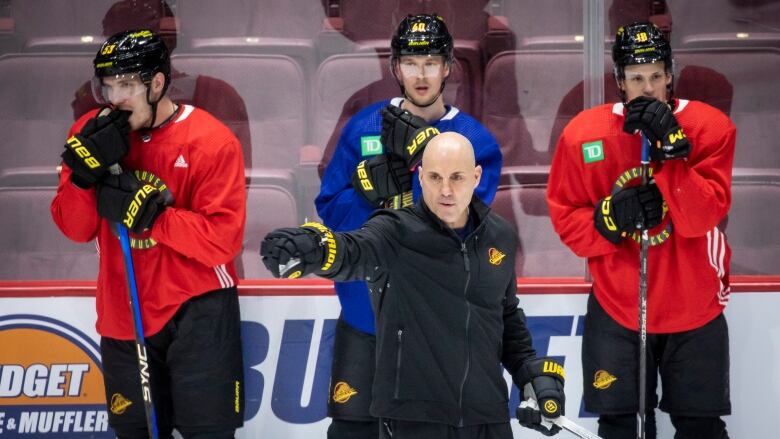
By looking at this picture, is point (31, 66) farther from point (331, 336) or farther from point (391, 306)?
point (391, 306)

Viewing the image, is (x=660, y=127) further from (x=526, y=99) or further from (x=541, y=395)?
(x=526, y=99)

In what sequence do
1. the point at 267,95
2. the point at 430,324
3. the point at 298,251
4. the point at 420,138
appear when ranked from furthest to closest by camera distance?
the point at 267,95 < the point at 420,138 < the point at 430,324 < the point at 298,251

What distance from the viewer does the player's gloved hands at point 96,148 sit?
11.5 ft

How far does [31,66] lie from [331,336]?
166 cm

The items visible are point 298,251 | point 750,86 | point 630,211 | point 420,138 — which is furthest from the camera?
point 750,86

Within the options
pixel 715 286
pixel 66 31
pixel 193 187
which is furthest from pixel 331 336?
pixel 66 31

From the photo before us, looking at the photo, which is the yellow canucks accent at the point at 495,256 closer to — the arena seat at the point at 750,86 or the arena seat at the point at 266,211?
the arena seat at the point at 266,211

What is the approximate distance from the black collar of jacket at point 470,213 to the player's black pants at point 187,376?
109 cm

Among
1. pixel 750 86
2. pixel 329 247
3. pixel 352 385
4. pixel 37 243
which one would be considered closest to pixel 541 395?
pixel 329 247

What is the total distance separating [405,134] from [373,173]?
16 centimetres

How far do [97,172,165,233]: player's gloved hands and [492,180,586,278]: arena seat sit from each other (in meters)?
1.55

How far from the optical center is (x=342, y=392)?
3674 millimetres

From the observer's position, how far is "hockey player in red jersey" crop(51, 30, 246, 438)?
365 centimetres

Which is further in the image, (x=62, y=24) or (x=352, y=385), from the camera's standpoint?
(x=62, y=24)
